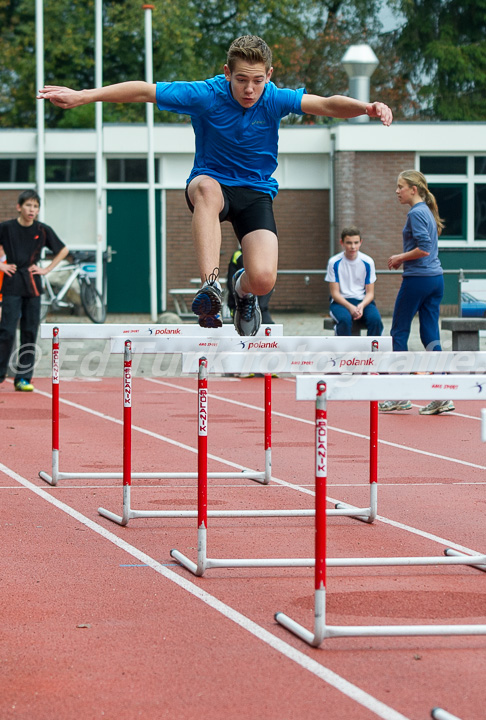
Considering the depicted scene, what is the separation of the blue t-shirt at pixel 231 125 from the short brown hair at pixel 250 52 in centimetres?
20

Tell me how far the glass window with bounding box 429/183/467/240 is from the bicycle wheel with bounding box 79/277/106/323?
313 inches

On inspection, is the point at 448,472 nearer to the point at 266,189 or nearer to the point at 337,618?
the point at 266,189

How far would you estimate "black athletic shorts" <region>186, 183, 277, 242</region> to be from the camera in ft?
20.7

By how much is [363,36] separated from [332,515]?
31268 millimetres

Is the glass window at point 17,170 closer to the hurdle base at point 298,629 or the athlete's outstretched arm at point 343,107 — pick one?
the athlete's outstretched arm at point 343,107

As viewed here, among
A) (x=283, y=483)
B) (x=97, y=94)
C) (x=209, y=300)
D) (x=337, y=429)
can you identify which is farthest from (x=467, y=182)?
(x=97, y=94)

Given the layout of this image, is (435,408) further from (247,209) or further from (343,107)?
(343,107)

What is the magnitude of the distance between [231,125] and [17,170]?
1904cm

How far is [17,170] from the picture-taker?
24.4 meters

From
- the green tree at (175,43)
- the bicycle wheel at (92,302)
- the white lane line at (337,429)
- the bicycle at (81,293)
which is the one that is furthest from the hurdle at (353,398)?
the green tree at (175,43)

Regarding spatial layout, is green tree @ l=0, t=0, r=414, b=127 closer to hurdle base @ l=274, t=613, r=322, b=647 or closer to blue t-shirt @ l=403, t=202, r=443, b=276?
blue t-shirt @ l=403, t=202, r=443, b=276

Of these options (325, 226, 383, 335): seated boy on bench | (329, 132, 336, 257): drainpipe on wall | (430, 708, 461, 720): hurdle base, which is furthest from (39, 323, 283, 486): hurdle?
(329, 132, 336, 257): drainpipe on wall

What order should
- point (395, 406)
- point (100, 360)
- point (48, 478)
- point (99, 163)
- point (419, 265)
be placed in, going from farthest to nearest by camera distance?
point (99, 163), point (100, 360), point (395, 406), point (419, 265), point (48, 478)

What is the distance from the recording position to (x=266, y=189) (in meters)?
6.44
